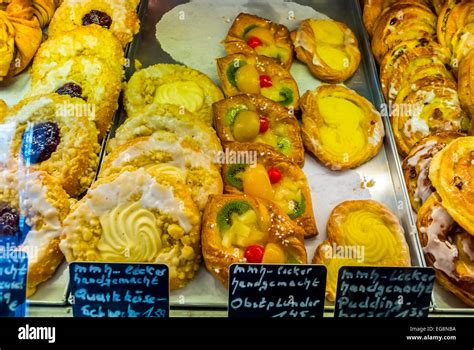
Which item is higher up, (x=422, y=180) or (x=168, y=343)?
(x=422, y=180)

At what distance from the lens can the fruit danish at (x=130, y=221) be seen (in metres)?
2.25

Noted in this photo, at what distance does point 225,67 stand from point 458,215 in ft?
5.25

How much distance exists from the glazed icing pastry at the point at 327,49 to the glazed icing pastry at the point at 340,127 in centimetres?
17

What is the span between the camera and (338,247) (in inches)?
101

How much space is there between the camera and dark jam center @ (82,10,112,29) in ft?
11.3

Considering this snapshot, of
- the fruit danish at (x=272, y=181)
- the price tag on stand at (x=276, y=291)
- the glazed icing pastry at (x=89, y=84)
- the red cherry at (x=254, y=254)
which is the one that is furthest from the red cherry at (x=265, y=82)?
the price tag on stand at (x=276, y=291)

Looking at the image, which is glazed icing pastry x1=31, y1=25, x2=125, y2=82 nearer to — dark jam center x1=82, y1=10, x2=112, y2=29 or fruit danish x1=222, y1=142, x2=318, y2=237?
dark jam center x1=82, y1=10, x2=112, y2=29

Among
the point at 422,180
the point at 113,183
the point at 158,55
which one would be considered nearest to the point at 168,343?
the point at 113,183

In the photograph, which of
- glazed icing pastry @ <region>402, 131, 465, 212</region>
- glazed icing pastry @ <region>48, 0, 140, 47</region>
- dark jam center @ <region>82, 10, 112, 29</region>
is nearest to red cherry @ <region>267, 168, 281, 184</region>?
glazed icing pastry @ <region>402, 131, 465, 212</region>

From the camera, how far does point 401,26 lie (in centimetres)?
343

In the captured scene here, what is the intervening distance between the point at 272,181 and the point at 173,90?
34.4 inches

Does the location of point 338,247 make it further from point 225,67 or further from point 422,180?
point 225,67

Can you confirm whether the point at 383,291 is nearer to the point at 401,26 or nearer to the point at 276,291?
the point at 276,291

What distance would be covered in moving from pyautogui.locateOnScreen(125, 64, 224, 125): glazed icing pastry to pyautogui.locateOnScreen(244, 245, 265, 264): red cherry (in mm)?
1031
